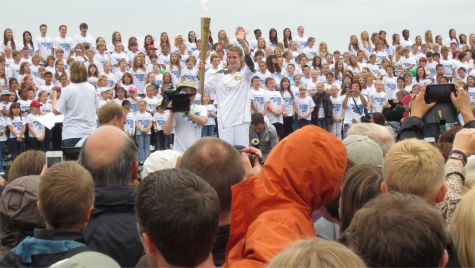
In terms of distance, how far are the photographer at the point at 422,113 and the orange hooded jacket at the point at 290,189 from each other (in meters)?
2.63

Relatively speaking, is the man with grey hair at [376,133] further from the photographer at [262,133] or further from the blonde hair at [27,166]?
the photographer at [262,133]

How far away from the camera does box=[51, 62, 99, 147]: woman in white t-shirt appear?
9672mm

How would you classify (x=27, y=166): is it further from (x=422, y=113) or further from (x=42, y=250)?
(x=422, y=113)

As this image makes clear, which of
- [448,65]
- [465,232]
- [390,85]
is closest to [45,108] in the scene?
[390,85]

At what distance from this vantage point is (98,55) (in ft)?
61.9

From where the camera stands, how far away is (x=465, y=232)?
282 cm

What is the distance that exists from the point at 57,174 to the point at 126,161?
658mm

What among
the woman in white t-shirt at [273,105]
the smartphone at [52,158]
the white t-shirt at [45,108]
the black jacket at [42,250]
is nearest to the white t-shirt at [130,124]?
the white t-shirt at [45,108]

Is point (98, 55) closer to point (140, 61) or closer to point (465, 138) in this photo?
point (140, 61)

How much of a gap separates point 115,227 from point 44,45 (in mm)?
16933

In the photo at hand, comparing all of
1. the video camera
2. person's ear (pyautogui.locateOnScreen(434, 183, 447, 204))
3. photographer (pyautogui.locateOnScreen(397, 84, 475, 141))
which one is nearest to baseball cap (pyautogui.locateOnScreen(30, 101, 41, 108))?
the video camera

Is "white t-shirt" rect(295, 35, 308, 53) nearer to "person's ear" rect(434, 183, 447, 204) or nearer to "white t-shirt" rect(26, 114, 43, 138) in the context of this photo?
"white t-shirt" rect(26, 114, 43, 138)

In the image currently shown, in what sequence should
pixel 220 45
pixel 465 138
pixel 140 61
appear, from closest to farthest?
pixel 465 138, pixel 140 61, pixel 220 45

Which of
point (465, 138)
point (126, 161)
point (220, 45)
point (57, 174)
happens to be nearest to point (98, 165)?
→ point (126, 161)
